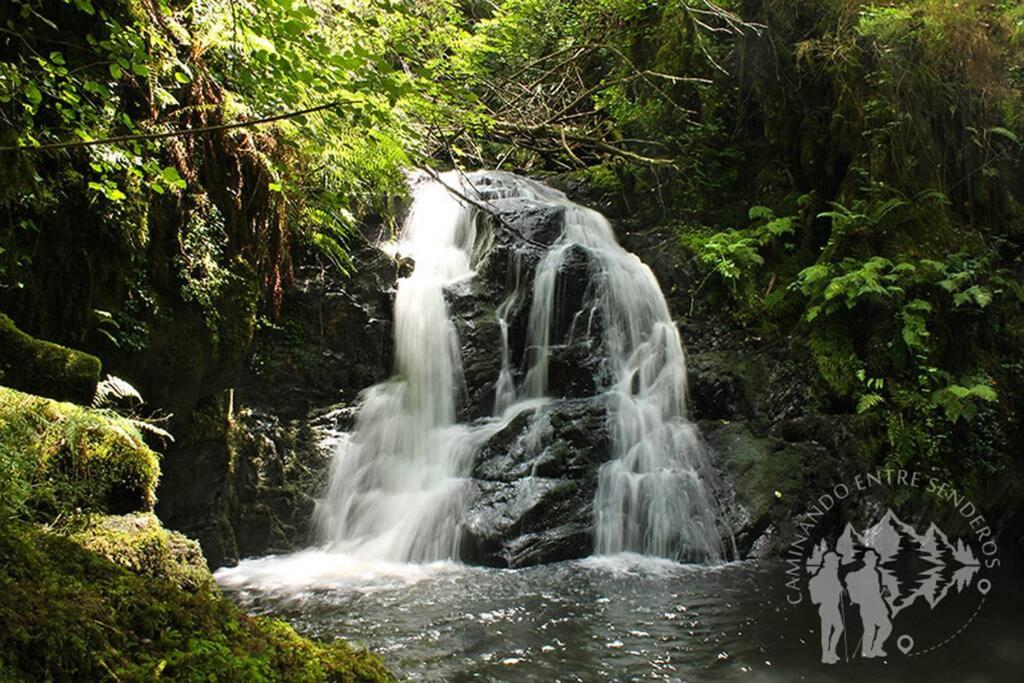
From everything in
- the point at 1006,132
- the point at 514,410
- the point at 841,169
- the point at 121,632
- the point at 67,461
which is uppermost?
the point at 841,169

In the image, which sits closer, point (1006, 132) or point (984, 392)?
point (984, 392)

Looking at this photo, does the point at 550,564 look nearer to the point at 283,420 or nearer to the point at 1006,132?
the point at 283,420

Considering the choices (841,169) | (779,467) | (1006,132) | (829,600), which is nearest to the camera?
A: (829,600)

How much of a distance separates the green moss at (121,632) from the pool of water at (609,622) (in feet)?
6.88

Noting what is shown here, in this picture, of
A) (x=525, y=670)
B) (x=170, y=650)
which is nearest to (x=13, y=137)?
(x=170, y=650)

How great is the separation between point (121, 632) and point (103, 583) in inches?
11.4

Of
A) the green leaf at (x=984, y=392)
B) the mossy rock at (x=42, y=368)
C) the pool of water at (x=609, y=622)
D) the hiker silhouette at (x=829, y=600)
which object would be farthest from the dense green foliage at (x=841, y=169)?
the mossy rock at (x=42, y=368)

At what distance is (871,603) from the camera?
6.01 meters

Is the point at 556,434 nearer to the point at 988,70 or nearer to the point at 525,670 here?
the point at 525,670

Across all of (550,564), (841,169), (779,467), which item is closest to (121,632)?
(550,564)

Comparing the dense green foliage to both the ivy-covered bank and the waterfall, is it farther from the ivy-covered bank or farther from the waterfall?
the ivy-covered bank

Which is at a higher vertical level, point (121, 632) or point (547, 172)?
point (547, 172)

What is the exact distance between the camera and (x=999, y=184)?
32.3 ft

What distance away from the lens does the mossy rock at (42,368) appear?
3607 millimetres
